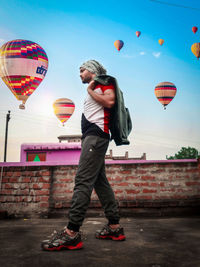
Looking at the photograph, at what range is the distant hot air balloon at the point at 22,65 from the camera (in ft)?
40.6

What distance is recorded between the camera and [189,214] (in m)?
3.85

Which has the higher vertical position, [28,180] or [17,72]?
[17,72]

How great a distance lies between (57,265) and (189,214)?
115 inches

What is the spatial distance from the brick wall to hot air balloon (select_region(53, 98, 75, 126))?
51.6 feet

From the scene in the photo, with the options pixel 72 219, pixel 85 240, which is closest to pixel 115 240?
pixel 85 240

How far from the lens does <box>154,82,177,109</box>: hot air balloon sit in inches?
744

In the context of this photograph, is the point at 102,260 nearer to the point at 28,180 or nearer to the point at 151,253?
the point at 151,253

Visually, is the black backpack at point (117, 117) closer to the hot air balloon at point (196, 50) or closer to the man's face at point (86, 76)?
the man's face at point (86, 76)

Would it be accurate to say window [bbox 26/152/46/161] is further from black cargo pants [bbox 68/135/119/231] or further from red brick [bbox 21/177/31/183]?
black cargo pants [bbox 68/135/119/231]

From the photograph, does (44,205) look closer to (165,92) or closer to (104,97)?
(104,97)

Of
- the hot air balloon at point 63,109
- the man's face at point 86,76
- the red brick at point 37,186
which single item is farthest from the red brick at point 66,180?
the hot air balloon at point 63,109

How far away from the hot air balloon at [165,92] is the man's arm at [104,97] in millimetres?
17618

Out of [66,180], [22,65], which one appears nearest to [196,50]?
[22,65]

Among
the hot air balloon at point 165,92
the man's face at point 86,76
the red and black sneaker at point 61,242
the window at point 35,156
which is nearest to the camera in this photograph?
the red and black sneaker at point 61,242
